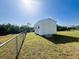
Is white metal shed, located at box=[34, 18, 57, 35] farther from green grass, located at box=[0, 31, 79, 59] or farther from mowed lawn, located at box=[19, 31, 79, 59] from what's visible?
green grass, located at box=[0, 31, 79, 59]

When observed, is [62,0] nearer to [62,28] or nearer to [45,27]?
[45,27]

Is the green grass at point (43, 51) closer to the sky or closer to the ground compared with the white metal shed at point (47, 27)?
closer to the ground

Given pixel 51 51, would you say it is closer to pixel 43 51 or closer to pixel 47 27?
pixel 43 51

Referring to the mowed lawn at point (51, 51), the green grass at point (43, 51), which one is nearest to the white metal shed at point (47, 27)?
the mowed lawn at point (51, 51)

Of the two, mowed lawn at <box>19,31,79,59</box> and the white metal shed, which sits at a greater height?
the white metal shed

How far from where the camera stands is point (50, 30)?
1839 cm

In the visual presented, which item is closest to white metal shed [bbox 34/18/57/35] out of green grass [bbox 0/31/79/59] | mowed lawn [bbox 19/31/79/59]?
mowed lawn [bbox 19/31/79/59]

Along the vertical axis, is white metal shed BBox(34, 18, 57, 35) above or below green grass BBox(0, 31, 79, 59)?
above

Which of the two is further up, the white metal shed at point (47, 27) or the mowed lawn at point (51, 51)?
the white metal shed at point (47, 27)

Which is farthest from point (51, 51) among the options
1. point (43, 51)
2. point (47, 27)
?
point (47, 27)

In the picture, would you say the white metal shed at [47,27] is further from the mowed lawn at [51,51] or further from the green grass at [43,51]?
the green grass at [43,51]

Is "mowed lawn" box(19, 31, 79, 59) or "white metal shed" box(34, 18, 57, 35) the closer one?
"mowed lawn" box(19, 31, 79, 59)

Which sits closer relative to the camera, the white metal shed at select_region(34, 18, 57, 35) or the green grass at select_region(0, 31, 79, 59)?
the green grass at select_region(0, 31, 79, 59)

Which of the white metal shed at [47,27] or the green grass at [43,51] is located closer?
the green grass at [43,51]
